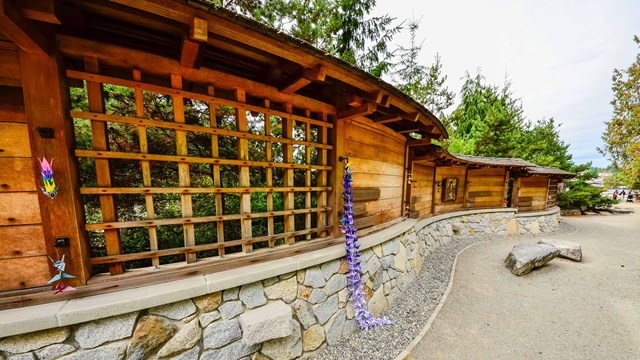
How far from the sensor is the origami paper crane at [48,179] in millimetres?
1600

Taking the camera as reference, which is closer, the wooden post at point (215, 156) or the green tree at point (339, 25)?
the wooden post at point (215, 156)

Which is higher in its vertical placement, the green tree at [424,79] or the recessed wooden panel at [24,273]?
the green tree at [424,79]

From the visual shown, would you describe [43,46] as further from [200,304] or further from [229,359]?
[229,359]

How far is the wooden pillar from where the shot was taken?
1626mm

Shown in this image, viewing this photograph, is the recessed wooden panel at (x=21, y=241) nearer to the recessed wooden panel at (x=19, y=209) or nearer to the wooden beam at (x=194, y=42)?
the recessed wooden panel at (x=19, y=209)

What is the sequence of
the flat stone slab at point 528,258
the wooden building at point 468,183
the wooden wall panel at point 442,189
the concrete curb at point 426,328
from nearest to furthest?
the concrete curb at point 426,328, the flat stone slab at point 528,258, the wooden building at point 468,183, the wooden wall panel at point 442,189

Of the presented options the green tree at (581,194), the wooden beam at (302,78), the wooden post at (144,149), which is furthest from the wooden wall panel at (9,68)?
the green tree at (581,194)

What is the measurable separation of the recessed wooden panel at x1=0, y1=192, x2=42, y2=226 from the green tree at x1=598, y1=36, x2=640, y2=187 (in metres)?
20.6

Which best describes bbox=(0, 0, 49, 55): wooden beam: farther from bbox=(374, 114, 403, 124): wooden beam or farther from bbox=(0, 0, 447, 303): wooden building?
bbox=(374, 114, 403, 124): wooden beam

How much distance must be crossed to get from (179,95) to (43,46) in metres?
0.86

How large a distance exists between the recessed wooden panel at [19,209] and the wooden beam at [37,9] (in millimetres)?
1309

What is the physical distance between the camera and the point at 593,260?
250 inches

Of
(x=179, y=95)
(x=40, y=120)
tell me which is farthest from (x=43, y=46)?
(x=179, y=95)

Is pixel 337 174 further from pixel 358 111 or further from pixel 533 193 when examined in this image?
pixel 533 193
